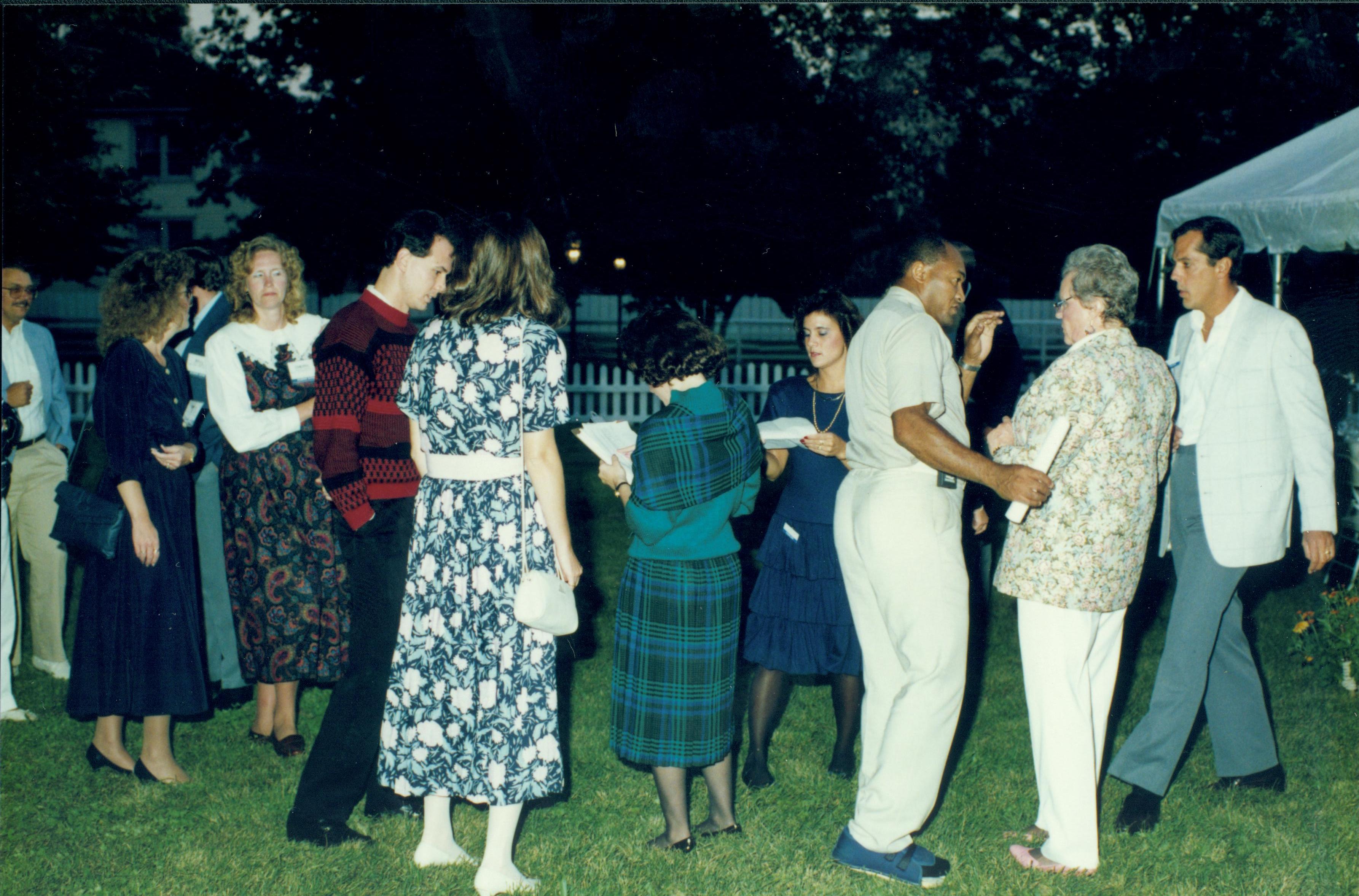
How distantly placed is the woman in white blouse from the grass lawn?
446 millimetres

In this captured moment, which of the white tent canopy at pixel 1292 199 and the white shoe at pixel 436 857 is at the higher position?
the white tent canopy at pixel 1292 199

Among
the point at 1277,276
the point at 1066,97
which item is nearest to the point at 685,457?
the point at 1277,276

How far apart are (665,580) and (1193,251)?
2.18 meters

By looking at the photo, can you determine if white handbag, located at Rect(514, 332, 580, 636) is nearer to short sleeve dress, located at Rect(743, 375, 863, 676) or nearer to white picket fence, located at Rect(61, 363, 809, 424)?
short sleeve dress, located at Rect(743, 375, 863, 676)

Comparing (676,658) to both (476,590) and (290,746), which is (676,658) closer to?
(476,590)

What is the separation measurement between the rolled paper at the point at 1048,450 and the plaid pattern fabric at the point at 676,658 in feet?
3.02

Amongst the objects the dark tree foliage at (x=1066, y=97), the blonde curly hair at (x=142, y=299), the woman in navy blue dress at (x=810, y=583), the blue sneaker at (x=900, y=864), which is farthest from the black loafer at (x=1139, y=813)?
the dark tree foliage at (x=1066, y=97)

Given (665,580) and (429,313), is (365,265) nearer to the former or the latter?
(429,313)

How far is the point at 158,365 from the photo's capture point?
4.17 metres

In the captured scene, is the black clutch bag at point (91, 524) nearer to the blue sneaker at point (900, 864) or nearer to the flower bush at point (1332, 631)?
the blue sneaker at point (900, 864)

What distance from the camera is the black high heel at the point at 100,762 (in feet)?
14.1

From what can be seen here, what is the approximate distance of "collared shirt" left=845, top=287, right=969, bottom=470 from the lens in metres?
3.27

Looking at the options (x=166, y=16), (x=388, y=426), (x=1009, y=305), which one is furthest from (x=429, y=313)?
(x=388, y=426)

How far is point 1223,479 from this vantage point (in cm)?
380
